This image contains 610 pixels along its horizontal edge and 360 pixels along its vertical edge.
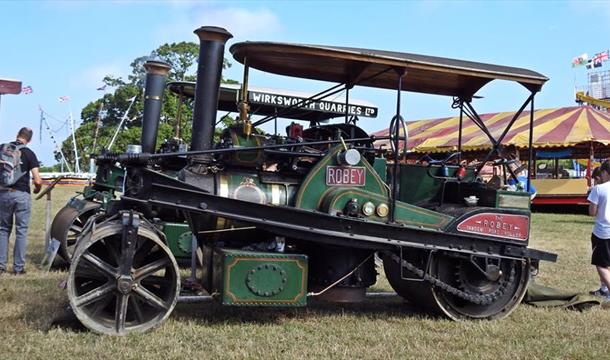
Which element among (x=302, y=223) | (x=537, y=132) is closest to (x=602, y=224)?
(x=302, y=223)

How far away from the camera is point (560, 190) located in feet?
63.3

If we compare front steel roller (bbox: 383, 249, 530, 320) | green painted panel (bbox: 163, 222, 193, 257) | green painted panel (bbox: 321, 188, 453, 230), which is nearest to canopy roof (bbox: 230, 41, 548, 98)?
green painted panel (bbox: 321, 188, 453, 230)

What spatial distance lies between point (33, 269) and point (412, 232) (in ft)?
15.5

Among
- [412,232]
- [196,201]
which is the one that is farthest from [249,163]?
[412,232]

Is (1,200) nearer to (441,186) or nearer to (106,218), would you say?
(106,218)

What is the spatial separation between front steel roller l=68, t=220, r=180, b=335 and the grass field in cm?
14

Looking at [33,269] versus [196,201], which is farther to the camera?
[33,269]

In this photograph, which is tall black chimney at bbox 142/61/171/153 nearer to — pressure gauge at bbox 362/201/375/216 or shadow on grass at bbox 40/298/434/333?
shadow on grass at bbox 40/298/434/333

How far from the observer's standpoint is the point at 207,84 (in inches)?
190

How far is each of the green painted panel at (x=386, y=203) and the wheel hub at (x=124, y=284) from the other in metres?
1.59

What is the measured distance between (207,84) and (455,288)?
2748mm

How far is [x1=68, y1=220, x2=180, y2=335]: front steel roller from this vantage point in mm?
4328

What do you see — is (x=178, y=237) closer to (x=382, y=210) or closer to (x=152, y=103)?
(x=152, y=103)

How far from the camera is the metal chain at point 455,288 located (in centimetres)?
513
